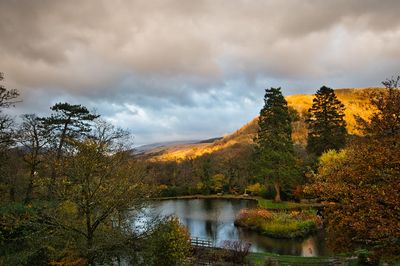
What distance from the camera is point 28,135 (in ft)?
101

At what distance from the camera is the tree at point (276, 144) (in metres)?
52.7

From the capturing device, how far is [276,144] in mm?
52812

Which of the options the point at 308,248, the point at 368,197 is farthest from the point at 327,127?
the point at 368,197

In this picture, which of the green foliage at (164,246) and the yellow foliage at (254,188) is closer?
the green foliage at (164,246)

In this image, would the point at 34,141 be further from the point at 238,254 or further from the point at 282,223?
the point at 282,223

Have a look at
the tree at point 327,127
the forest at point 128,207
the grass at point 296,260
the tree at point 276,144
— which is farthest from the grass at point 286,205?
the forest at point 128,207

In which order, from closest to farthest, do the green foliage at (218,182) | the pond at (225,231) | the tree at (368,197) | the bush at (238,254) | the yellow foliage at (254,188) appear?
the tree at (368,197)
the bush at (238,254)
the pond at (225,231)
the yellow foliage at (254,188)
the green foliage at (218,182)

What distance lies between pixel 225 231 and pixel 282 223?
7.37 metres

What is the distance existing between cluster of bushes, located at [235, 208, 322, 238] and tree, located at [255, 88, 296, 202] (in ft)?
36.7

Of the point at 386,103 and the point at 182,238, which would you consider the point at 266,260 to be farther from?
the point at 386,103

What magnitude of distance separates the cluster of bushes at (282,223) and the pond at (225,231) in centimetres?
105

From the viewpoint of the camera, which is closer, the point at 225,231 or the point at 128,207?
the point at 128,207

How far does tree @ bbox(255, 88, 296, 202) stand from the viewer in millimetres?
52688

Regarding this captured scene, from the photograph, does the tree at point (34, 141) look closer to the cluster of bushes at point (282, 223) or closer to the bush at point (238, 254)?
the bush at point (238, 254)
